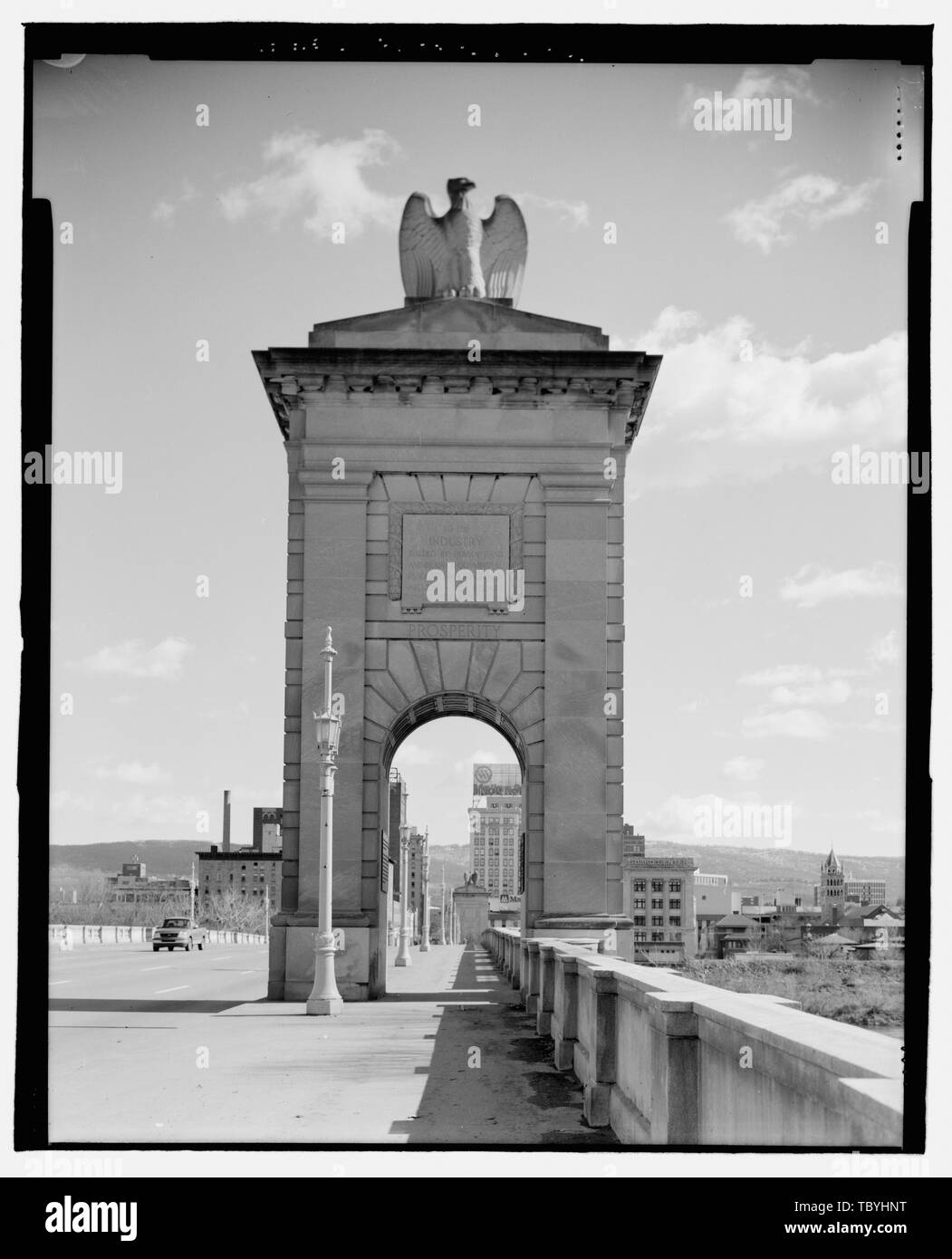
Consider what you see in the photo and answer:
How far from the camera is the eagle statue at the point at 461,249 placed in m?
29.2

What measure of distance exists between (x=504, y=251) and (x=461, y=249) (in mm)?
939

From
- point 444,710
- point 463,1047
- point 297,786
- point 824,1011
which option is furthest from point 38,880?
A: point 444,710

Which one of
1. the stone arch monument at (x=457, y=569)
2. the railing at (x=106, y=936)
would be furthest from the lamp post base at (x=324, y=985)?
the railing at (x=106, y=936)

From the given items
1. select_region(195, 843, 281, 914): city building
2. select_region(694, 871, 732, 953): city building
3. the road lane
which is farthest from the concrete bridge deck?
select_region(195, 843, 281, 914): city building

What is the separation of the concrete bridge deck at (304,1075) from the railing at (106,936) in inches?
1498

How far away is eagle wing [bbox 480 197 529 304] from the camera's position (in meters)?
29.5

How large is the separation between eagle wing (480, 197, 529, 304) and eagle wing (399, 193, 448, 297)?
2.95ft

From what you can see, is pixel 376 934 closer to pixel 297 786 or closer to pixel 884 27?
pixel 297 786

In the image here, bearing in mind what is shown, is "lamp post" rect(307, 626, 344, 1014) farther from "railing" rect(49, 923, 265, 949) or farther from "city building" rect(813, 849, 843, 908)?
"city building" rect(813, 849, 843, 908)

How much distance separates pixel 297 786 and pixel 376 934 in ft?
10.5

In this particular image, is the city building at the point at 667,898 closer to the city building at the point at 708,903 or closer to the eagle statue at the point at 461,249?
the city building at the point at 708,903

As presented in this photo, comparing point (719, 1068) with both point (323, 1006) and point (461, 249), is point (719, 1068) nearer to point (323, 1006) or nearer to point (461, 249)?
point (323, 1006)
